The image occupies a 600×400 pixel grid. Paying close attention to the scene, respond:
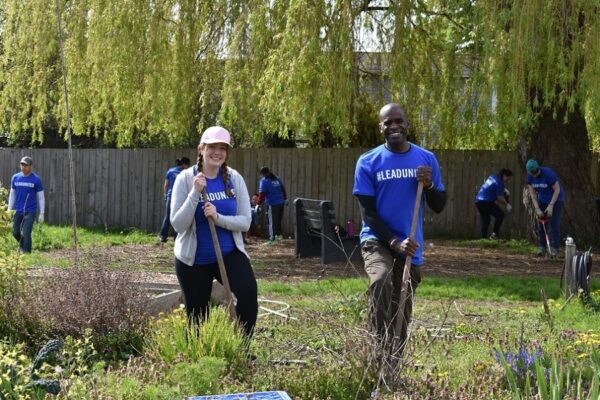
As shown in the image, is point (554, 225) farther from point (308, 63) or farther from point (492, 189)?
point (308, 63)

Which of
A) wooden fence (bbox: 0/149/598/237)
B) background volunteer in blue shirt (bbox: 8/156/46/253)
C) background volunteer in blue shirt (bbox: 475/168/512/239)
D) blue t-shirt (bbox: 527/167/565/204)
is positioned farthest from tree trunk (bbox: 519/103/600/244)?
background volunteer in blue shirt (bbox: 8/156/46/253)

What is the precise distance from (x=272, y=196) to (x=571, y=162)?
222 inches

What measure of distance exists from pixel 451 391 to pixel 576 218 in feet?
39.1

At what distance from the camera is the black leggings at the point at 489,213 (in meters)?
18.1

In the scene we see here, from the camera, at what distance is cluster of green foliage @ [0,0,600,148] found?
12.9 metres

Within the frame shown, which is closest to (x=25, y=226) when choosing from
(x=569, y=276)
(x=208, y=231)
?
(x=569, y=276)

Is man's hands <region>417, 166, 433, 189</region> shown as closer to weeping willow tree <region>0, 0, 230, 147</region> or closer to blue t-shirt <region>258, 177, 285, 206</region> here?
weeping willow tree <region>0, 0, 230, 147</region>

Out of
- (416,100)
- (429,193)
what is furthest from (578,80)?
(429,193)

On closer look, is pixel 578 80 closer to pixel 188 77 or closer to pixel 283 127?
pixel 283 127

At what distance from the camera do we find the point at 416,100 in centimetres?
1502

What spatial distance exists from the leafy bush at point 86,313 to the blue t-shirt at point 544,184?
886 cm

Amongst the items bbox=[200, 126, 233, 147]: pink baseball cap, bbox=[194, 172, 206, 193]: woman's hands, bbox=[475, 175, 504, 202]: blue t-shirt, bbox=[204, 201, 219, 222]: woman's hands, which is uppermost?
bbox=[200, 126, 233, 147]: pink baseball cap

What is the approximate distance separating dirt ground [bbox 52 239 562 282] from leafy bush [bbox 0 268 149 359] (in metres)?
4.32

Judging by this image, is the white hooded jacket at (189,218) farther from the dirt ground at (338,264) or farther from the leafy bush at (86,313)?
the dirt ground at (338,264)
